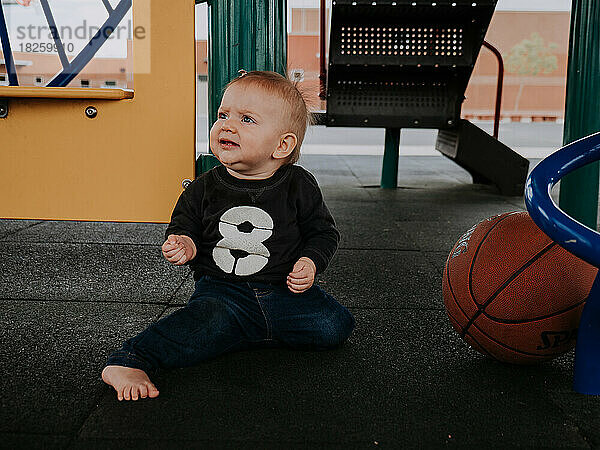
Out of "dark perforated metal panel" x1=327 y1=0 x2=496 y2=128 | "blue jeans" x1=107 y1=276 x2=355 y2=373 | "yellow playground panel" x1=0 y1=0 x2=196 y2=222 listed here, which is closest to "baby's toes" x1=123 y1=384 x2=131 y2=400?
"blue jeans" x1=107 y1=276 x2=355 y2=373

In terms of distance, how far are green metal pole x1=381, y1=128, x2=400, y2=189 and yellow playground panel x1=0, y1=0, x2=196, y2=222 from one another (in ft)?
9.89

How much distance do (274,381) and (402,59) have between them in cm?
332

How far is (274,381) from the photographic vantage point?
154 cm

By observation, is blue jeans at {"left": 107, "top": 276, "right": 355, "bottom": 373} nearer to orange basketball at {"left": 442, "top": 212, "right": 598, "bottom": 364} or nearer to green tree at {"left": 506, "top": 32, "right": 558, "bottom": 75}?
orange basketball at {"left": 442, "top": 212, "right": 598, "bottom": 364}

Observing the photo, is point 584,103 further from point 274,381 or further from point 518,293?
point 274,381

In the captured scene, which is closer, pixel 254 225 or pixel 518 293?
pixel 518 293

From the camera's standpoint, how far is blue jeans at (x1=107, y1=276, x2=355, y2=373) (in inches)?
63.9

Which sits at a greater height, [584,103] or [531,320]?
[584,103]

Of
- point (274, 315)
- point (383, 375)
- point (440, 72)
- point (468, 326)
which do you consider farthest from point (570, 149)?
point (440, 72)

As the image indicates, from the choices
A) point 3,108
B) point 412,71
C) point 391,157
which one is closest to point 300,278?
point 3,108

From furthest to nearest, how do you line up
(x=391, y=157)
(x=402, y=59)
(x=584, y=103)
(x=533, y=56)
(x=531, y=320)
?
(x=533, y=56) → (x=391, y=157) → (x=402, y=59) → (x=584, y=103) → (x=531, y=320)

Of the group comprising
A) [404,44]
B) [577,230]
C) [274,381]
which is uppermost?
[404,44]

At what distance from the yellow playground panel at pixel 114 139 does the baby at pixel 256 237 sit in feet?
2.25

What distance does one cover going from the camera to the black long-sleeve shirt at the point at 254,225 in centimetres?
177
